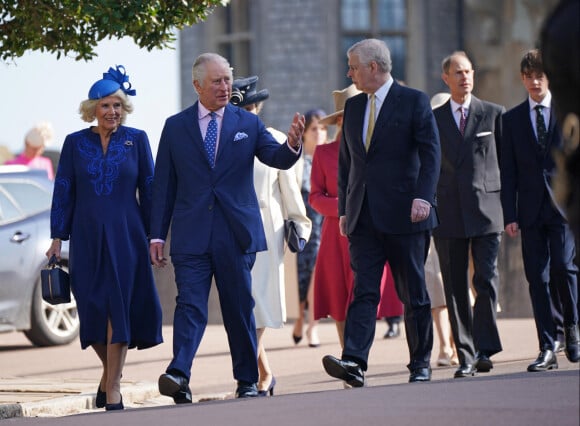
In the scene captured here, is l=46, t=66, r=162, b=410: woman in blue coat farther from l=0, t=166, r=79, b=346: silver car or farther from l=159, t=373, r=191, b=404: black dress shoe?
l=0, t=166, r=79, b=346: silver car

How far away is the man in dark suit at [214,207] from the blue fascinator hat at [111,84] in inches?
19.4

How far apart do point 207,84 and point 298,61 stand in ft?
59.9

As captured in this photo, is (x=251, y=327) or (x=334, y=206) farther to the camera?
(x=334, y=206)

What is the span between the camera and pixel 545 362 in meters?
9.87

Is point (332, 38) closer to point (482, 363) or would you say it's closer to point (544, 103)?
point (544, 103)

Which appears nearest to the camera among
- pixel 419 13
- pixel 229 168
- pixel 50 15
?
pixel 229 168

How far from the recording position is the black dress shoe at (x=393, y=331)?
15.0 metres

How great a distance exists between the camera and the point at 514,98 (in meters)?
28.0

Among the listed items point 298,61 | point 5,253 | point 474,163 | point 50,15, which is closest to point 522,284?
point 5,253

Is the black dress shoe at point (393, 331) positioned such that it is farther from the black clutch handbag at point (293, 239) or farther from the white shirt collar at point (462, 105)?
the black clutch handbag at point (293, 239)

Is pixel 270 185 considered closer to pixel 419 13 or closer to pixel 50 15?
pixel 50 15

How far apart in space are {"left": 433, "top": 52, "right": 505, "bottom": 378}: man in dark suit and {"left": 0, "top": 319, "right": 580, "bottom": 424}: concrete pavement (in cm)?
39

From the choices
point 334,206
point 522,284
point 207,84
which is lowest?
point 522,284

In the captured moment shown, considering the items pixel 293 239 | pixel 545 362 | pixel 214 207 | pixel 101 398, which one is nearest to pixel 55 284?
pixel 101 398
